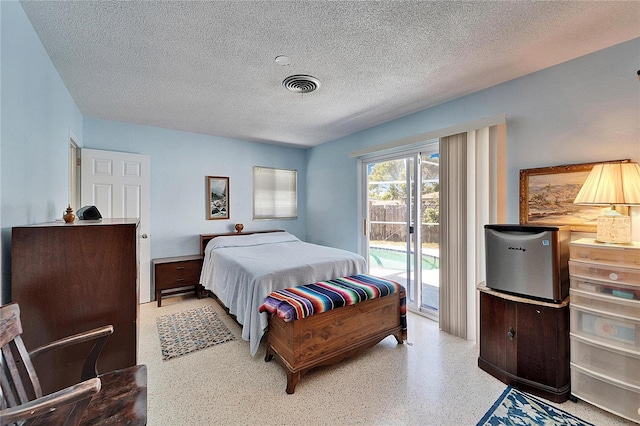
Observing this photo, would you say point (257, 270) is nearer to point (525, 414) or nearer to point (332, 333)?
point (332, 333)

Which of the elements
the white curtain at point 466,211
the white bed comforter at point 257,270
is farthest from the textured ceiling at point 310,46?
the white bed comforter at point 257,270

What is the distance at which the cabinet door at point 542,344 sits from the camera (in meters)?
1.90

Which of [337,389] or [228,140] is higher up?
[228,140]

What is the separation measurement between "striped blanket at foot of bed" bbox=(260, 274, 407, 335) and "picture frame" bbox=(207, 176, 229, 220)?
96.9 inches

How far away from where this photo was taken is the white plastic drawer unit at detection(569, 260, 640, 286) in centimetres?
166

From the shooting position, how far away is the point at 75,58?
208 centimetres

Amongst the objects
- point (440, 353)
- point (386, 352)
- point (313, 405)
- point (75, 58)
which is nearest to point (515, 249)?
point (440, 353)

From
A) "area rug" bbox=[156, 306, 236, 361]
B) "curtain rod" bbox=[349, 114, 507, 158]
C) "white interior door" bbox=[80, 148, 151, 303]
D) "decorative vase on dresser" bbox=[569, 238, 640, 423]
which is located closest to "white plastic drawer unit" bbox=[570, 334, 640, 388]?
"decorative vase on dresser" bbox=[569, 238, 640, 423]

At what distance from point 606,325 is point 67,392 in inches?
112

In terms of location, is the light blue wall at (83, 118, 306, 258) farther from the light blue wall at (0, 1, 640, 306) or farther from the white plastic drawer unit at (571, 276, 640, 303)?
the white plastic drawer unit at (571, 276, 640, 303)

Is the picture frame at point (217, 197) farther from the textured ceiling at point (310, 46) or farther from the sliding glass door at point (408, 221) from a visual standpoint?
the sliding glass door at point (408, 221)

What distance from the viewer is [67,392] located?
36.2 inches

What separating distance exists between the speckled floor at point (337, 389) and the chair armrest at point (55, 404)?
1.05 m

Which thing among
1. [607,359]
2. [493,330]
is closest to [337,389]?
[493,330]
